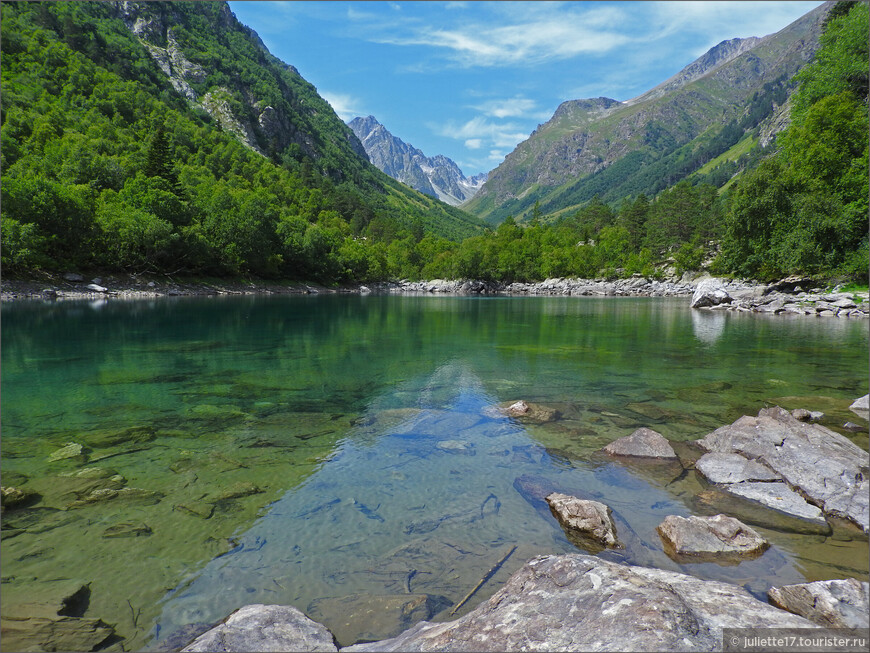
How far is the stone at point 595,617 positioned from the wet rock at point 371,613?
0.54 meters

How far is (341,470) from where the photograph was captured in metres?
9.33

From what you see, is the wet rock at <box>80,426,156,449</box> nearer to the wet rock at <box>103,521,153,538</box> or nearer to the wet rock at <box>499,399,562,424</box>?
the wet rock at <box>103,521,153,538</box>

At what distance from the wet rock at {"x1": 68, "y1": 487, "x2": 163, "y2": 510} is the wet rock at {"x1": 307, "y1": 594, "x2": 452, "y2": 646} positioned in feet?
14.7

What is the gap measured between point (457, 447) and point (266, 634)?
22.6 ft

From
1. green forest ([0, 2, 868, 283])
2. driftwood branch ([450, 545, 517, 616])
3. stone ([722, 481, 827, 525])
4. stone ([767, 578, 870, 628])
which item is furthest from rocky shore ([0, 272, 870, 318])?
driftwood branch ([450, 545, 517, 616])

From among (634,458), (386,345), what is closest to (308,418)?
(634,458)

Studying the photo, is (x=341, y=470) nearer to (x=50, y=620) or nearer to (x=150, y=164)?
(x=50, y=620)

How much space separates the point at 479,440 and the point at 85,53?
18445 cm

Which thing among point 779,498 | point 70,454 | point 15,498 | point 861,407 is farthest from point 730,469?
point 70,454

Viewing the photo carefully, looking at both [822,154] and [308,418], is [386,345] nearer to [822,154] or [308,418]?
[308,418]

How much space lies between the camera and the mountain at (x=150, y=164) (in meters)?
61.8

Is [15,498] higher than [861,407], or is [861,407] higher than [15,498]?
[861,407]

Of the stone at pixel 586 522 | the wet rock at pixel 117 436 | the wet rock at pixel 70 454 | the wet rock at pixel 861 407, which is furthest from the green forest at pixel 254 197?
the wet rock at pixel 70 454

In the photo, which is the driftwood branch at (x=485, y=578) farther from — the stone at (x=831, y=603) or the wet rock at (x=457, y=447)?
the wet rock at (x=457, y=447)
